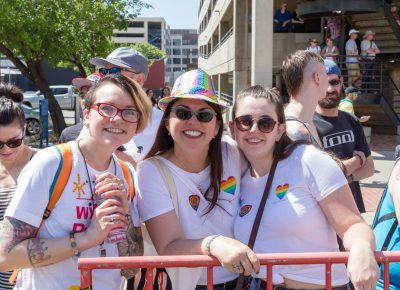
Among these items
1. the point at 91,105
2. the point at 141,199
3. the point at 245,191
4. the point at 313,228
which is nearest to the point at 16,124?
the point at 91,105

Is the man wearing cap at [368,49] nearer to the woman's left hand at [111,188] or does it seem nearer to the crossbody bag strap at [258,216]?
the crossbody bag strap at [258,216]

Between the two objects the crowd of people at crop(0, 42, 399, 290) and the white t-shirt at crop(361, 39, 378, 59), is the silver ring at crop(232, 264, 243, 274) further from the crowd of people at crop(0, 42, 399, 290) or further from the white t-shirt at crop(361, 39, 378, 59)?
the white t-shirt at crop(361, 39, 378, 59)

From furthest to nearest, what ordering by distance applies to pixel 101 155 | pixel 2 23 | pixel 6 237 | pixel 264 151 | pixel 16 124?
pixel 2 23, pixel 16 124, pixel 264 151, pixel 101 155, pixel 6 237

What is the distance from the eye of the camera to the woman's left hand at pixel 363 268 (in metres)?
1.96

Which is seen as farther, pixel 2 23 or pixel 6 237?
pixel 2 23

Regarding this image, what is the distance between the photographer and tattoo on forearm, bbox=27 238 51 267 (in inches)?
81.1

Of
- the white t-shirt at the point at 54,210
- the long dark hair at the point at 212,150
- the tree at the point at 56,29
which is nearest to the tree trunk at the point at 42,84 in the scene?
the tree at the point at 56,29

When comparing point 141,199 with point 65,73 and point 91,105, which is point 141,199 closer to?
point 91,105

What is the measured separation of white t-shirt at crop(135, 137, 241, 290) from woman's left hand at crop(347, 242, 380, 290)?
645 mm

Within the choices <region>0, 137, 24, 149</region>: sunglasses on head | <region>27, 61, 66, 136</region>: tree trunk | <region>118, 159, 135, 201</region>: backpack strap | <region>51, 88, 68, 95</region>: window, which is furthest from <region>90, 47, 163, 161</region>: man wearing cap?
<region>51, 88, 68, 95</region>: window

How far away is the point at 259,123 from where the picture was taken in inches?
97.4

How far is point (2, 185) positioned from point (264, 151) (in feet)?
5.29

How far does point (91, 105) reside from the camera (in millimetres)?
2357

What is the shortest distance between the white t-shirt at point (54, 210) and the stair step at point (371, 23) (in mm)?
16787
